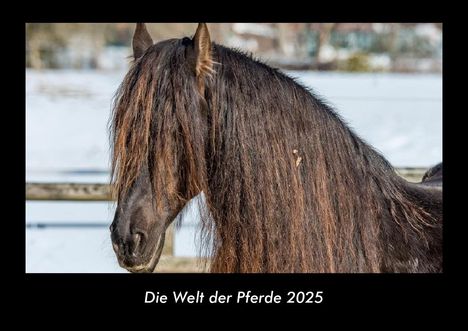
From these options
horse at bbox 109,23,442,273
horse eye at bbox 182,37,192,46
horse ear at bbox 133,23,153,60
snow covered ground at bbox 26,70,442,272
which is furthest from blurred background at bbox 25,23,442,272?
horse eye at bbox 182,37,192,46

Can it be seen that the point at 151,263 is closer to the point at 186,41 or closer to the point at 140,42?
the point at 186,41

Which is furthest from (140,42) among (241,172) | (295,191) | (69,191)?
(69,191)

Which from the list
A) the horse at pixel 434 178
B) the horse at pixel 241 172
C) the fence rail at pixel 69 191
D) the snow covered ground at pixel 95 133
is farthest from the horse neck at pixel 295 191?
the fence rail at pixel 69 191

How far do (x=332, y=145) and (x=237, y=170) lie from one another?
441 millimetres

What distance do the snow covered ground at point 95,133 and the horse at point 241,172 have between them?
376 mm

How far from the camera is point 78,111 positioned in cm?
1269

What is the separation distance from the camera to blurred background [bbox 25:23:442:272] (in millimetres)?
6258

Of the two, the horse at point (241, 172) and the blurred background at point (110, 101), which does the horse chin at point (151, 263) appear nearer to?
the horse at point (241, 172)

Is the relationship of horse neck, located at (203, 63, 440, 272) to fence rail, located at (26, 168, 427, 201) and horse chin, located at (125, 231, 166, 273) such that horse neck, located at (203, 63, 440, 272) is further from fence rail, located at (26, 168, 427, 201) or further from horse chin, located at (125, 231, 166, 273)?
fence rail, located at (26, 168, 427, 201)

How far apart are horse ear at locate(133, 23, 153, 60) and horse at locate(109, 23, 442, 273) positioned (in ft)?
0.88
